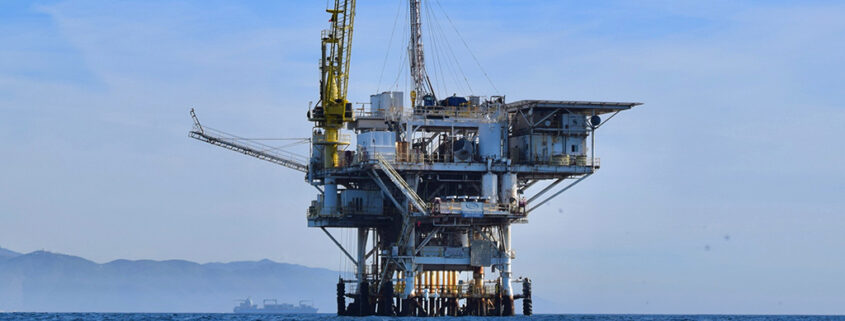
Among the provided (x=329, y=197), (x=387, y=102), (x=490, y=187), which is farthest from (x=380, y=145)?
(x=329, y=197)

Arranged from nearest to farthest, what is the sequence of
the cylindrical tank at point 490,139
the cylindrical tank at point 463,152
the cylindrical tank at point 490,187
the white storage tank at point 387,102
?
1. the cylindrical tank at point 490,187
2. the cylindrical tank at point 463,152
3. the cylindrical tank at point 490,139
4. the white storage tank at point 387,102

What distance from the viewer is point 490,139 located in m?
103

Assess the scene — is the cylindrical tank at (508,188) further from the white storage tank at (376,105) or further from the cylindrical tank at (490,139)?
the white storage tank at (376,105)

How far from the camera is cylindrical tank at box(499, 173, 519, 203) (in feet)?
333

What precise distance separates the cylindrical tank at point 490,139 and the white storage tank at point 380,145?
5.99 metres

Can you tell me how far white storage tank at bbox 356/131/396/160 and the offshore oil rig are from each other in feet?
0.22

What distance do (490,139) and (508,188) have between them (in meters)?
3.58

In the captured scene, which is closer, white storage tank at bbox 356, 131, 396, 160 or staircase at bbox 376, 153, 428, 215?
staircase at bbox 376, 153, 428, 215

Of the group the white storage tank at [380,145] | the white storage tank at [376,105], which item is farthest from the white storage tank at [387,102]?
the white storage tank at [380,145]

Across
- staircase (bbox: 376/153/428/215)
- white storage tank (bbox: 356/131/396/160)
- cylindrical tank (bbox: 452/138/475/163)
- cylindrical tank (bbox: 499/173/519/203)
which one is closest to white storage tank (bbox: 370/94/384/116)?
white storage tank (bbox: 356/131/396/160)

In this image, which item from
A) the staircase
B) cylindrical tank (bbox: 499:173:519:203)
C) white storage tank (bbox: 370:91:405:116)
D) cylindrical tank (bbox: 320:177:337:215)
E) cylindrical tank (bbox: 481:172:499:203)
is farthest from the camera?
cylindrical tank (bbox: 320:177:337:215)

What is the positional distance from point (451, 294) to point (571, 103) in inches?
600

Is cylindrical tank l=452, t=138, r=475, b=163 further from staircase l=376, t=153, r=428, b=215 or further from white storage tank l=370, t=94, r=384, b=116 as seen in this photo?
white storage tank l=370, t=94, r=384, b=116

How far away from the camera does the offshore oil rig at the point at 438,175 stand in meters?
101
